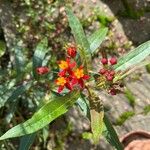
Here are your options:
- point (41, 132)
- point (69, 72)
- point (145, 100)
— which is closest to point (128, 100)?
point (145, 100)

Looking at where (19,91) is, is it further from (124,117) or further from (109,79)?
(124,117)

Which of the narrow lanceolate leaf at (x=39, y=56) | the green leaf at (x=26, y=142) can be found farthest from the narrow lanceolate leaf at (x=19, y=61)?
the green leaf at (x=26, y=142)

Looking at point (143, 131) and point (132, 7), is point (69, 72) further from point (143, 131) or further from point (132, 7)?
point (132, 7)

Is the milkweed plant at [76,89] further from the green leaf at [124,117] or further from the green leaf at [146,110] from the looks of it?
the green leaf at [146,110]

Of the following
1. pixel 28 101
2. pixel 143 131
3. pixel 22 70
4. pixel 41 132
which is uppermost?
pixel 22 70

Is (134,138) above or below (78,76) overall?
below

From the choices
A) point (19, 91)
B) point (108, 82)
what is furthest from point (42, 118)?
point (19, 91)
